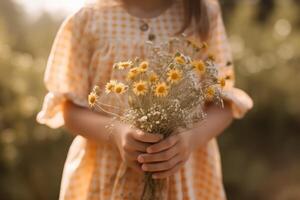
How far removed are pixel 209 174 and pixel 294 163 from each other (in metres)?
3.02

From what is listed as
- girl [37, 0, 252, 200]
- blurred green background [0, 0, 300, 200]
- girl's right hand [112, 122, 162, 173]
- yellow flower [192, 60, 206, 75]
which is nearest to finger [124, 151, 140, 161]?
girl's right hand [112, 122, 162, 173]

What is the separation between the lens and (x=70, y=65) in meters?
1.53

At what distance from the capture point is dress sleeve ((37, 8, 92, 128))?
1522 millimetres

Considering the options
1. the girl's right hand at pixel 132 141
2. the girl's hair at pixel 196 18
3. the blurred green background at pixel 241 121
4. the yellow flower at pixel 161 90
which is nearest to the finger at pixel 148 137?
the girl's right hand at pixel 132 141

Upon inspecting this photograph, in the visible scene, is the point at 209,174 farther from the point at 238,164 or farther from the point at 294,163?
the point at 294,163

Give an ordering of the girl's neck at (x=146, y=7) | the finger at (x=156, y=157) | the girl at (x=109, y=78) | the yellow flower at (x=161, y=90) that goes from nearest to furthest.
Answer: the yellow flower at (x=161, y=90) < the finger at (x=156, y=157) < the girl at (x=109, y=78) < the girl's neck at (x=146, y=7)

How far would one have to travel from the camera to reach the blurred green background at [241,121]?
3.72m

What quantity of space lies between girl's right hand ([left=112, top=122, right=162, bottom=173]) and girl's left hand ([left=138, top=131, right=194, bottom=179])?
2cm

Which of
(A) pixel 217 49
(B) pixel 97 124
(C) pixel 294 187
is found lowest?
(C) pixel 294 187

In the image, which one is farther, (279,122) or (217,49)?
(279,122)

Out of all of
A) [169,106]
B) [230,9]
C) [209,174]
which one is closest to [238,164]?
[230,9]

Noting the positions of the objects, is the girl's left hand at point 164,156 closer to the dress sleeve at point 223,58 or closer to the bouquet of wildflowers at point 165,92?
the bouquet of wildflowers at point 165,92

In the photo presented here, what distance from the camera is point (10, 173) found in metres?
3.71

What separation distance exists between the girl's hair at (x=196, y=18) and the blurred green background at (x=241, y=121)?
2257mm
